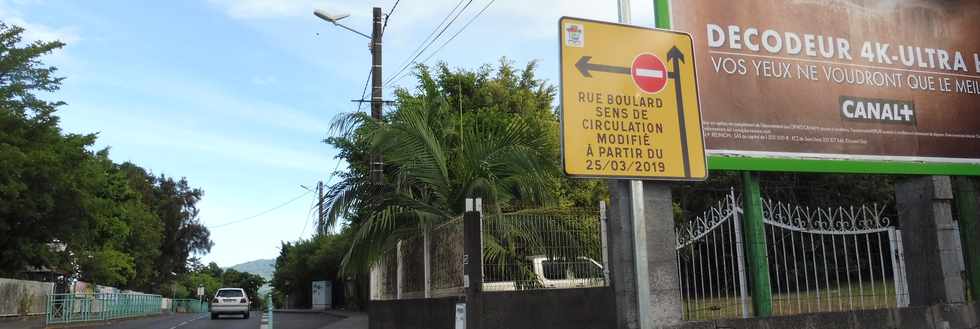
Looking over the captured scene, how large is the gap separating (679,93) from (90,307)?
93.0ft

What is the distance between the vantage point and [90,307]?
2900 cm

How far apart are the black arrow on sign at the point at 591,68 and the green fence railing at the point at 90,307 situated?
2487cm

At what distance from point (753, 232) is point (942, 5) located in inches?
184

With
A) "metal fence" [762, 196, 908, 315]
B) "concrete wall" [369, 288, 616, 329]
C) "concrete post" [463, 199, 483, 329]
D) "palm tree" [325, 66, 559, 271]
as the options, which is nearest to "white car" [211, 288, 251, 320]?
"palm tree" [325, 66, 559, 271]

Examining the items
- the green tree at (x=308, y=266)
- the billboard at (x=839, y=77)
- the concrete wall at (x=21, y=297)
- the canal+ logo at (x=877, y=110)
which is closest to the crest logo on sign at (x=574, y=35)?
the billboard at (x=839, y=77)

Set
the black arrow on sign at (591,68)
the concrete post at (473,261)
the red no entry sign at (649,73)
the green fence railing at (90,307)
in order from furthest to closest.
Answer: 1. the green fence railing at (90,307)
2. the concrete post at (473,261)
3. the red no entry sign at (649,73)
4. the black arrow on sign at (591,68)

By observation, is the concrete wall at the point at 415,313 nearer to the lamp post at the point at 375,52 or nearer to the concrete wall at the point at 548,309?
the concrete wall at the point at 548,309

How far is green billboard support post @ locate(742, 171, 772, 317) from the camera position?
916 cm

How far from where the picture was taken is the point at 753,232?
30.3 feet

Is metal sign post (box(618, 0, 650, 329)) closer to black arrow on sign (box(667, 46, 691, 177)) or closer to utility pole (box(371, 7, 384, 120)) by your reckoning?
black arrow on sign (box(667, 46, 691, 177))

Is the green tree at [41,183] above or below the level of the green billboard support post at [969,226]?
above

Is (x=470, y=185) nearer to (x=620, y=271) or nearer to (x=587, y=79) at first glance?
(x=620, y=271)

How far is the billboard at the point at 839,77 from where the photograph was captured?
9352 mm

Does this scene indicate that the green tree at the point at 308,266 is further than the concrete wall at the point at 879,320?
Yes
